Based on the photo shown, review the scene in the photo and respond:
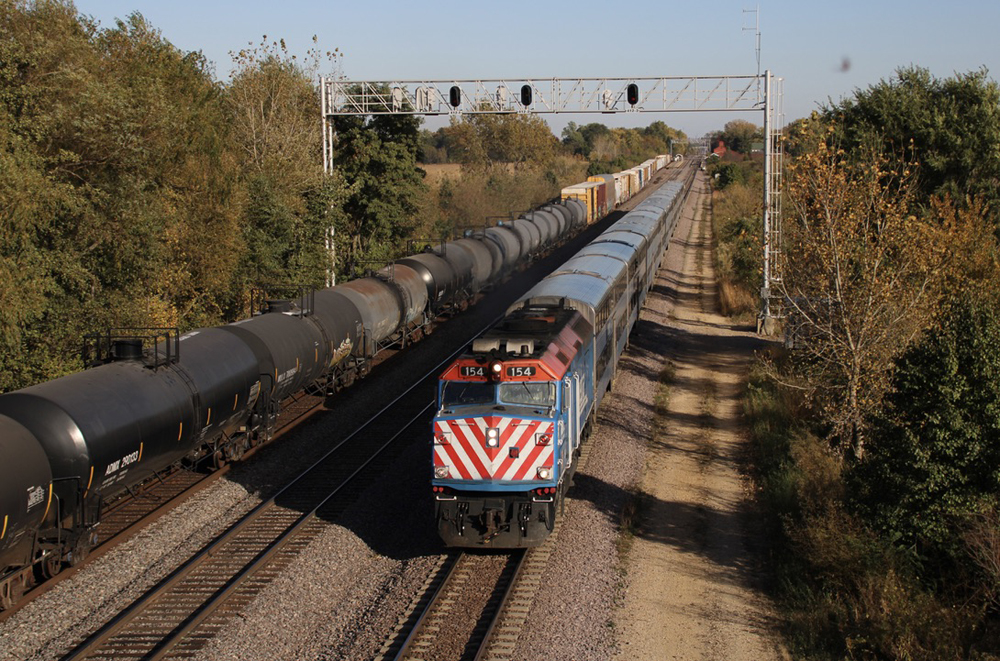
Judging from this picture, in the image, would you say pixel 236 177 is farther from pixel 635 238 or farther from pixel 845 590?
pixel 845 590

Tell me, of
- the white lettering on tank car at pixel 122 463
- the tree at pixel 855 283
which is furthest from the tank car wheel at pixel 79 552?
the tree at pixel 855 283

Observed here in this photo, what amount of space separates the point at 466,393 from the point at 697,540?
5.30 m

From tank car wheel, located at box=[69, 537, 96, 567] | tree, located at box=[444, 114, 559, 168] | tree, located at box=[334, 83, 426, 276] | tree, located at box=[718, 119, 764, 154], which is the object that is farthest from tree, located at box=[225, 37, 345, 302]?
tree, located at box=[718, 119, 764, 154]

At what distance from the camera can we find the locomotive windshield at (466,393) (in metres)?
15.0

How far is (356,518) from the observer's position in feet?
57.8

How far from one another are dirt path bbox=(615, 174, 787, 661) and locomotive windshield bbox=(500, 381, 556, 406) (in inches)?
127

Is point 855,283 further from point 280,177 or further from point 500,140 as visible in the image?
point 500,140

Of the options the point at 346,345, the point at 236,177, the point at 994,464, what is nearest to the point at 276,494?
the point at 346,345

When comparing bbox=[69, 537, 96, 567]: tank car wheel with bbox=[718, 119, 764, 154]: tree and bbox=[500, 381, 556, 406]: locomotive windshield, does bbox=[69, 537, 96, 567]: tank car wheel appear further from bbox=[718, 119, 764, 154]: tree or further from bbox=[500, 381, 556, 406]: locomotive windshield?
bbox=[718, 119, 764, 154]: tree

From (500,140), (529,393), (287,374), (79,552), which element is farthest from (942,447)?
(500,140)

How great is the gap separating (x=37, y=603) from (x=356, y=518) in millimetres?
5803

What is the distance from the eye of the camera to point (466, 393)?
49.8 ft

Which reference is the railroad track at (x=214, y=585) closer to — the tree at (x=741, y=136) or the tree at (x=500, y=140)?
the tree at (x=500, y=140)

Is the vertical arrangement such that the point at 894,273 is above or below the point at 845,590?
above
